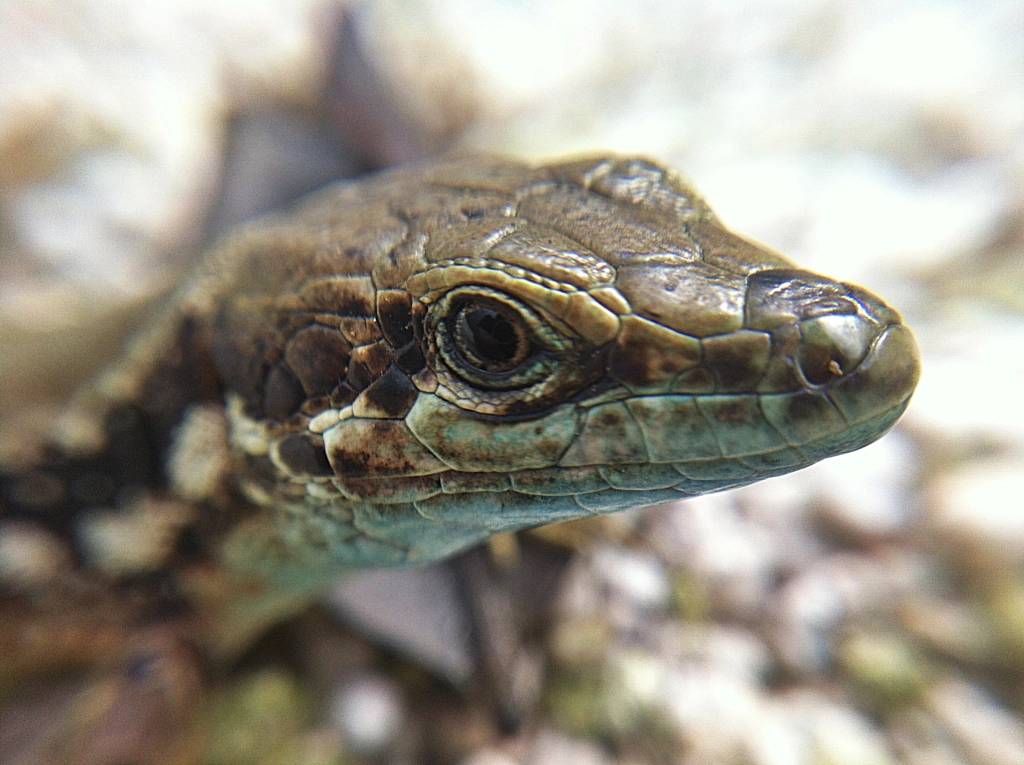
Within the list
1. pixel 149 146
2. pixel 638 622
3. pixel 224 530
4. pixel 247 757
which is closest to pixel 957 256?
pixel 638 622

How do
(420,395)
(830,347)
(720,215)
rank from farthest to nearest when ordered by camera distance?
(720,215) → (420,395) → (830,347)

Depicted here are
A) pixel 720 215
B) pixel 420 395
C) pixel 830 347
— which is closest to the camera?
pixel 830 347

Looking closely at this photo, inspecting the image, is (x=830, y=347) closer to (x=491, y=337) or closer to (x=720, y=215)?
(x=491, y=337)

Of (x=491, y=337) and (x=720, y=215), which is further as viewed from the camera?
(x=720, y=215)

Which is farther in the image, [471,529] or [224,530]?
[224,530]

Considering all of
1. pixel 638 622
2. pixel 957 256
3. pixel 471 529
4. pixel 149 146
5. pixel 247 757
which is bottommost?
pixel 247 757

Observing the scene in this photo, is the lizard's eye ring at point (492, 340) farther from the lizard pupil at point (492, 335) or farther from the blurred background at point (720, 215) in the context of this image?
the blurred background at point (720, 215)

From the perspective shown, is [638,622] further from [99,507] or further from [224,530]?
[99,507]

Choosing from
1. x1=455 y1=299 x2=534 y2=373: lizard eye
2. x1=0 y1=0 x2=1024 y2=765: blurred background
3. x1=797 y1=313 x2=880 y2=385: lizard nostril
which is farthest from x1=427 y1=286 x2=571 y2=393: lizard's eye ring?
x1=0 y1=0 x2=1024 y2=765: blurred background

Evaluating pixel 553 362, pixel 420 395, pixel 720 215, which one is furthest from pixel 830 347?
pixel 720 215
